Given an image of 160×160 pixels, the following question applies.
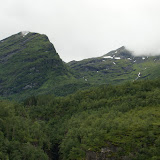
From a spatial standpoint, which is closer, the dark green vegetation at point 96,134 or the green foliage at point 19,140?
the green foliage at point 19,140

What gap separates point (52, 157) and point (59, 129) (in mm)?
24712

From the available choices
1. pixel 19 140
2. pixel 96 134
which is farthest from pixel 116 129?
pixel 19 140

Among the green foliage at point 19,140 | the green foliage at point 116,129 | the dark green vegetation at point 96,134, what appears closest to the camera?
the green foliage at point 19,140

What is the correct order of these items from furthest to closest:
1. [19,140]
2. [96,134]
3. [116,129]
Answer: [116,129] < [96,134] < [19,140]

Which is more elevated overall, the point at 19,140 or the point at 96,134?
the point at 19,140

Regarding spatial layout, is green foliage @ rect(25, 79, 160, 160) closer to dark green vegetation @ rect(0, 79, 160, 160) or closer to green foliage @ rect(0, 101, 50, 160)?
dark green vegetation @ rect(0, 79, 160, 160)

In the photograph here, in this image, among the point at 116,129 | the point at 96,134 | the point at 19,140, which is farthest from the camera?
the point at 116,129

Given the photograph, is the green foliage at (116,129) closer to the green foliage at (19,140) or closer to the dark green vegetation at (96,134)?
the dark green vegetation at (96,134)

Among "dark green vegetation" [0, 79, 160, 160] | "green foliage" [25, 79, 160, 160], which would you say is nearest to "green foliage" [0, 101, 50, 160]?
"dark green vegetation" [0, 79, 160, 160]

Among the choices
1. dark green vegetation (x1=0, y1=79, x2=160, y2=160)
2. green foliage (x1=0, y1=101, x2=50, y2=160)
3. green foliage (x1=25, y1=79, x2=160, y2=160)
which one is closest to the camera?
green foliage (x1=0, y1=101, x2=50, y2=160)

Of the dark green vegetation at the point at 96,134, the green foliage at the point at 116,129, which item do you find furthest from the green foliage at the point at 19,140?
the green foliage at the point at 116,129

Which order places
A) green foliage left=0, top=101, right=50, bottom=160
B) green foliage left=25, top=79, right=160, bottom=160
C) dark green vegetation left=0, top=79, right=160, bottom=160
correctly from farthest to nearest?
1. green foliage left=25, top=79, right=160, bottom=160
2. dark green vegetation left=0, top=79, right=160, bottom=160
3. green foliage left=0, top=101, right=50, bottom=160

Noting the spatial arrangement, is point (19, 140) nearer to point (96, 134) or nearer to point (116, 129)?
point (96, 134)

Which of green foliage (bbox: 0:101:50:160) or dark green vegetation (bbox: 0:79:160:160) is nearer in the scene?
green foliage (bbox: 0:101:50:160)
